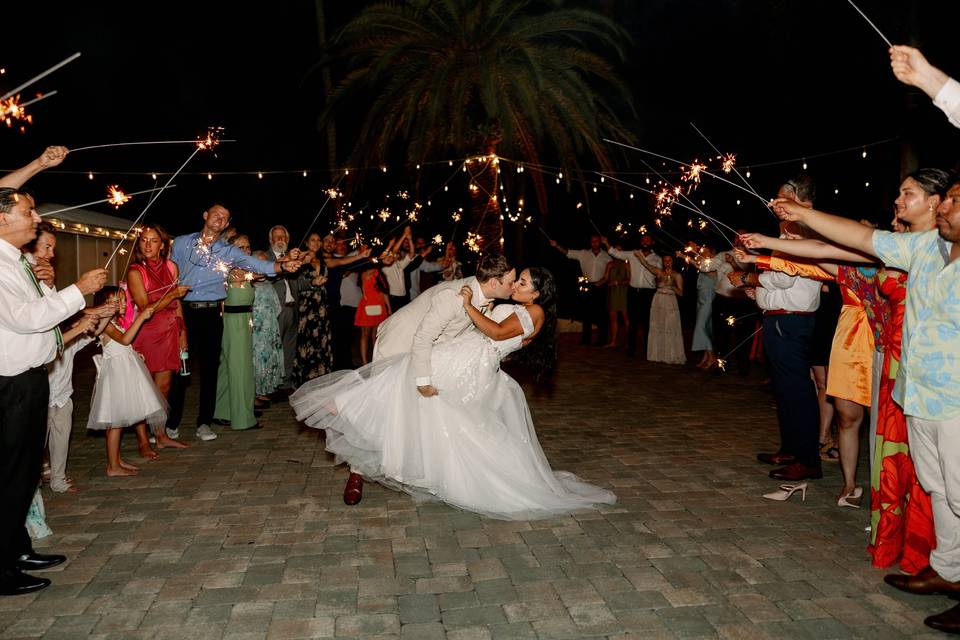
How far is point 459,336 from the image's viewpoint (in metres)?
5.10

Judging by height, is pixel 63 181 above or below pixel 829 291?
above

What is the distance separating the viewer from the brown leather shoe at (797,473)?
17.8 feet

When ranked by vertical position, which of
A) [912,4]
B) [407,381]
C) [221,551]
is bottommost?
[221,551]

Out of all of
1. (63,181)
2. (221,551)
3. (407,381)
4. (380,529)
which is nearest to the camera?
(221,551)

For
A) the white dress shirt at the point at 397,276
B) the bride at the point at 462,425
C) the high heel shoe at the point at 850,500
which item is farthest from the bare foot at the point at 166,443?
the white dress shirt at the point at 397,276

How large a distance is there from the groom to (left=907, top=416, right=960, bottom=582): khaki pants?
256 cm

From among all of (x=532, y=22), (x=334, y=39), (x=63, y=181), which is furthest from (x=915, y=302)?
(x=63, y=181)

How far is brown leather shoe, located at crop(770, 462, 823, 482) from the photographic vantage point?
543cm

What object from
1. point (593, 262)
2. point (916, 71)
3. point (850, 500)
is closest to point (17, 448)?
point (916, 71)

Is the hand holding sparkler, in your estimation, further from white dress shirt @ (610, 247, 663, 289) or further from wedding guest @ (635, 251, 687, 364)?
white dress shirt @ (610, 247, 663, 289)

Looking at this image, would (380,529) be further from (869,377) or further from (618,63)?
(618,63)

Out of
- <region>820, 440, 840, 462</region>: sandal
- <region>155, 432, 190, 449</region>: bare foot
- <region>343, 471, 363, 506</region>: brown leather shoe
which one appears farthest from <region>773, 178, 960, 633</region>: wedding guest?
<region>155, 432, 190, 449</region>: bare foot

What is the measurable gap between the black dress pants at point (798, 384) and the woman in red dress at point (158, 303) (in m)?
5.00

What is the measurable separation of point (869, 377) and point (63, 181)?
2322 cm
